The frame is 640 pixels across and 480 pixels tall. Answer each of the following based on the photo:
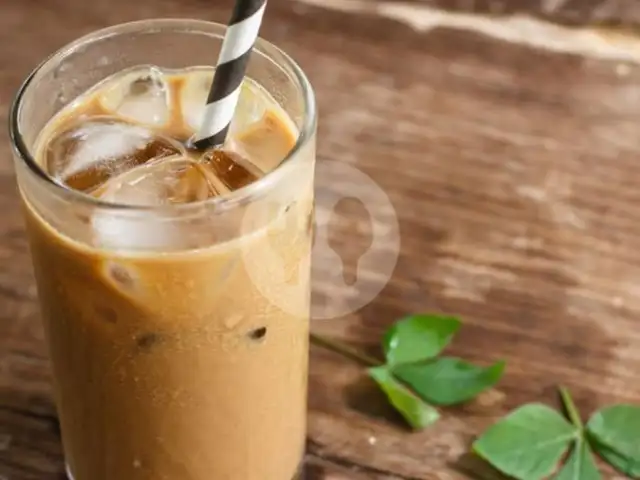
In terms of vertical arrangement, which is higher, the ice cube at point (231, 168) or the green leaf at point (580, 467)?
the ice cube at point (231, 168)

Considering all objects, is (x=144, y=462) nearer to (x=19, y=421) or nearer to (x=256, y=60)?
(x=19, y=421)

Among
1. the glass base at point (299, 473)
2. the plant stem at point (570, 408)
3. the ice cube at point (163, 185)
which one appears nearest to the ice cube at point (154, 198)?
the ice cube at point (163, 185)

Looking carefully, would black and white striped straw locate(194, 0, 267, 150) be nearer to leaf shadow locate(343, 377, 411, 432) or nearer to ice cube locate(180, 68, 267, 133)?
ice cube locate(180, 68, 267, 133)

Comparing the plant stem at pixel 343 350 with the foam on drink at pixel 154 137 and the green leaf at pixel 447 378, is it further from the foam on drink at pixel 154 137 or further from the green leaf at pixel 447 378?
the foam on drink at pixel 154 137

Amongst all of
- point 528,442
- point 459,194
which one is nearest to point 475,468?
point 528,442

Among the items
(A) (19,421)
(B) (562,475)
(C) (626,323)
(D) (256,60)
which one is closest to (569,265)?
(C) (626,323)
